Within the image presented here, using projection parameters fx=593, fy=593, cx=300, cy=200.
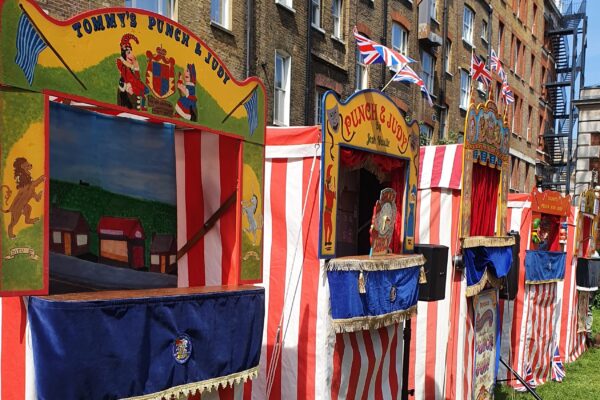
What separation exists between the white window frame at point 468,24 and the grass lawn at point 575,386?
15.8 meters

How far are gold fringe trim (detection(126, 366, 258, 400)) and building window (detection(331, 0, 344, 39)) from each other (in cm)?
1420

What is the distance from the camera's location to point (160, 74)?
158 inches

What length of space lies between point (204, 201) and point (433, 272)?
345cm

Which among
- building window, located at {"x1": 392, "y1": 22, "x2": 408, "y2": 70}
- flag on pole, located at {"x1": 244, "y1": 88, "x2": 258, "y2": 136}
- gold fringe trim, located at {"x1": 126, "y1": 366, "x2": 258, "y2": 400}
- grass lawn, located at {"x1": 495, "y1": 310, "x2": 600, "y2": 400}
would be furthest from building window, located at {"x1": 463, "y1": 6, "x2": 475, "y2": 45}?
gold fringe trim, located at {"x1": 126, "y1": 366, "x2": 258, "y2": 400}

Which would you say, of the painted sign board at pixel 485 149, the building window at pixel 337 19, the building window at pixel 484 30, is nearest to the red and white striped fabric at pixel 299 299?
the painted sign board at pixel 485 149

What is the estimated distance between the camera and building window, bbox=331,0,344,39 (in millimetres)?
17453

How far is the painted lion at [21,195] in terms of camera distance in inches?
129

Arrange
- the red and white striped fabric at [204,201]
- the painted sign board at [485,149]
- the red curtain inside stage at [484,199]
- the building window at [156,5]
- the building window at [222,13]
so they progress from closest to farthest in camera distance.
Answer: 1. the red and white striped fabric at [204,201]
2. the painted sign board at [485,149]
3. the red curtain inside stage at [484,199]
4. the building window at [156,5]
5. the building window at [222,13]

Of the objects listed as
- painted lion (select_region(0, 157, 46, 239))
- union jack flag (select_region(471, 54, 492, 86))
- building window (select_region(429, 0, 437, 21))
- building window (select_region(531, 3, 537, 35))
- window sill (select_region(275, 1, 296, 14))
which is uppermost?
building window (select_region(531, 3, 537, 35))

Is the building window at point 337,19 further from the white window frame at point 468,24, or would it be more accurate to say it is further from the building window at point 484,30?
the building window at point 484,30

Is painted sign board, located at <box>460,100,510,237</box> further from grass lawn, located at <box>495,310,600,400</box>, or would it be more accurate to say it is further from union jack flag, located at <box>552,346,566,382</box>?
union jack flag, located at <box>552,346,566,382</box>

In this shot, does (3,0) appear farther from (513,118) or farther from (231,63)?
(513,118)

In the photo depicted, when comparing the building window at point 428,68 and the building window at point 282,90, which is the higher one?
the building window at point 428,68

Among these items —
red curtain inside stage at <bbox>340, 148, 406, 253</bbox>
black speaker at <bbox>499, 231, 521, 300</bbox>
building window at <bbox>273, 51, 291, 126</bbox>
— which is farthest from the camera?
building window at <bbox>273, 51, 291, 126</bbox>
